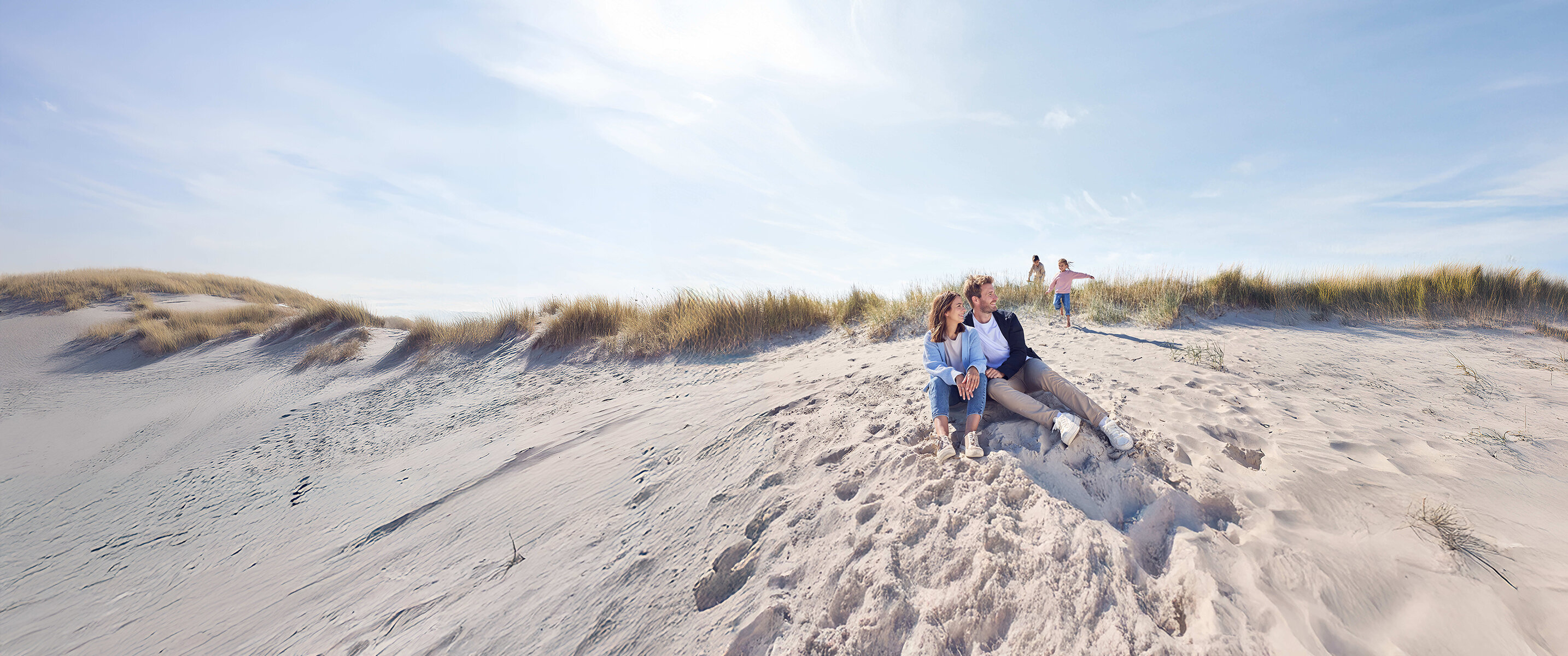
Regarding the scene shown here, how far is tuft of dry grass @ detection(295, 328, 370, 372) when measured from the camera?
1038 centimetres

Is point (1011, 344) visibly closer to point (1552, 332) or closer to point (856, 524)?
point (856, 524)

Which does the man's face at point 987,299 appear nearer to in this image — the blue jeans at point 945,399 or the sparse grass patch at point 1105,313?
the blue jeans at point 945,399

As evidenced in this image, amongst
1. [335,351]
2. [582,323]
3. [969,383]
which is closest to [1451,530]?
[969,383]

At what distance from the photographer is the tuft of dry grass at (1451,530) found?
221cm

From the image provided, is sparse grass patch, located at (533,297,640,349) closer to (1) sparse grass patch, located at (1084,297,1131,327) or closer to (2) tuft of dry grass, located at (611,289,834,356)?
(2) tuft of dry grass, located at (611,289,834,356)

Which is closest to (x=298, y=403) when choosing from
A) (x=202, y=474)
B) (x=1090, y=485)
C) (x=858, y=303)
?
(x=202, y=474)

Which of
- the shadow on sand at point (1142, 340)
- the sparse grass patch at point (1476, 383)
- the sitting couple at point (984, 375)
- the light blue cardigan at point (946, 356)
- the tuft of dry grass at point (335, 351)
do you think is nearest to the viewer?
the sitting couple at point (984, 375)

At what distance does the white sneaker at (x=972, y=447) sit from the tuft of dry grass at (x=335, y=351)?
40.0 feet

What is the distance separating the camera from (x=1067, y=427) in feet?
10.3

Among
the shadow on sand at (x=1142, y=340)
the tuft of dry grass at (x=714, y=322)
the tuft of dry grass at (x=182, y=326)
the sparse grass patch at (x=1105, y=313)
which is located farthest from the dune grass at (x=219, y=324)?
the sparse grass patch at (x=1105, y=313)

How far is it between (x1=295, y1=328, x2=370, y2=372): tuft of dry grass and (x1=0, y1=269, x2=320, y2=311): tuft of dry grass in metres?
9.88

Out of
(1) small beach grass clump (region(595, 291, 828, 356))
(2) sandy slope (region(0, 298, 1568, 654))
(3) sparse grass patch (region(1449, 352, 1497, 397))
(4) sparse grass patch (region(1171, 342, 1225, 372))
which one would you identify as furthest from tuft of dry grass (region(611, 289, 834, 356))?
(3) sparse grass patch (region(1449, 352, 1497, 397))

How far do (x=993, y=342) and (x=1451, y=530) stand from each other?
2.25 m

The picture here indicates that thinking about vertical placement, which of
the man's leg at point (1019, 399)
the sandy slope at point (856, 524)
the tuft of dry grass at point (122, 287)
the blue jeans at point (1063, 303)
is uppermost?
the tuft of dry grass at point (122, 287)
